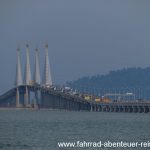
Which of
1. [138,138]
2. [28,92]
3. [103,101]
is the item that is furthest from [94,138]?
[28,92]

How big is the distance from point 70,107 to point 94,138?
116 m

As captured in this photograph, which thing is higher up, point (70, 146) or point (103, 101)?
point (103, 101)

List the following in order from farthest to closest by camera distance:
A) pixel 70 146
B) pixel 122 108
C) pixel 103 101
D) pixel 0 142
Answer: pixel 103 101, pixel 122 108, pixel 0 142, pixel 70 146

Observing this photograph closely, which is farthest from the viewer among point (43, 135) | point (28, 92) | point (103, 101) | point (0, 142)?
point (28, 92)

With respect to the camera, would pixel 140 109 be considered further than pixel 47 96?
No

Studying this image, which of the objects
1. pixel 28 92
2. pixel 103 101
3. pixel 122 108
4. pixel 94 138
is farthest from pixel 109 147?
pixel 28 92

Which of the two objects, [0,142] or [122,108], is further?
[122,108]

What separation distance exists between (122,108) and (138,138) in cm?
10068

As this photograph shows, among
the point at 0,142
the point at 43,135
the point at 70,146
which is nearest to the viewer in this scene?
the point at 70,146

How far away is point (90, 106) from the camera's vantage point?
18162 centimetres

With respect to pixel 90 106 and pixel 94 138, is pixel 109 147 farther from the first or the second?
pixel 90 106

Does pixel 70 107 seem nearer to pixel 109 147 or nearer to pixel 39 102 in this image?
pixel 39 102

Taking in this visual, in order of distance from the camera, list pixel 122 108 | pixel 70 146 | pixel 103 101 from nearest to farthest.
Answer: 1. pixel 70 146
2. pixel 122 108
3. pixel 103 101

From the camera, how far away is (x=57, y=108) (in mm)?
189125
